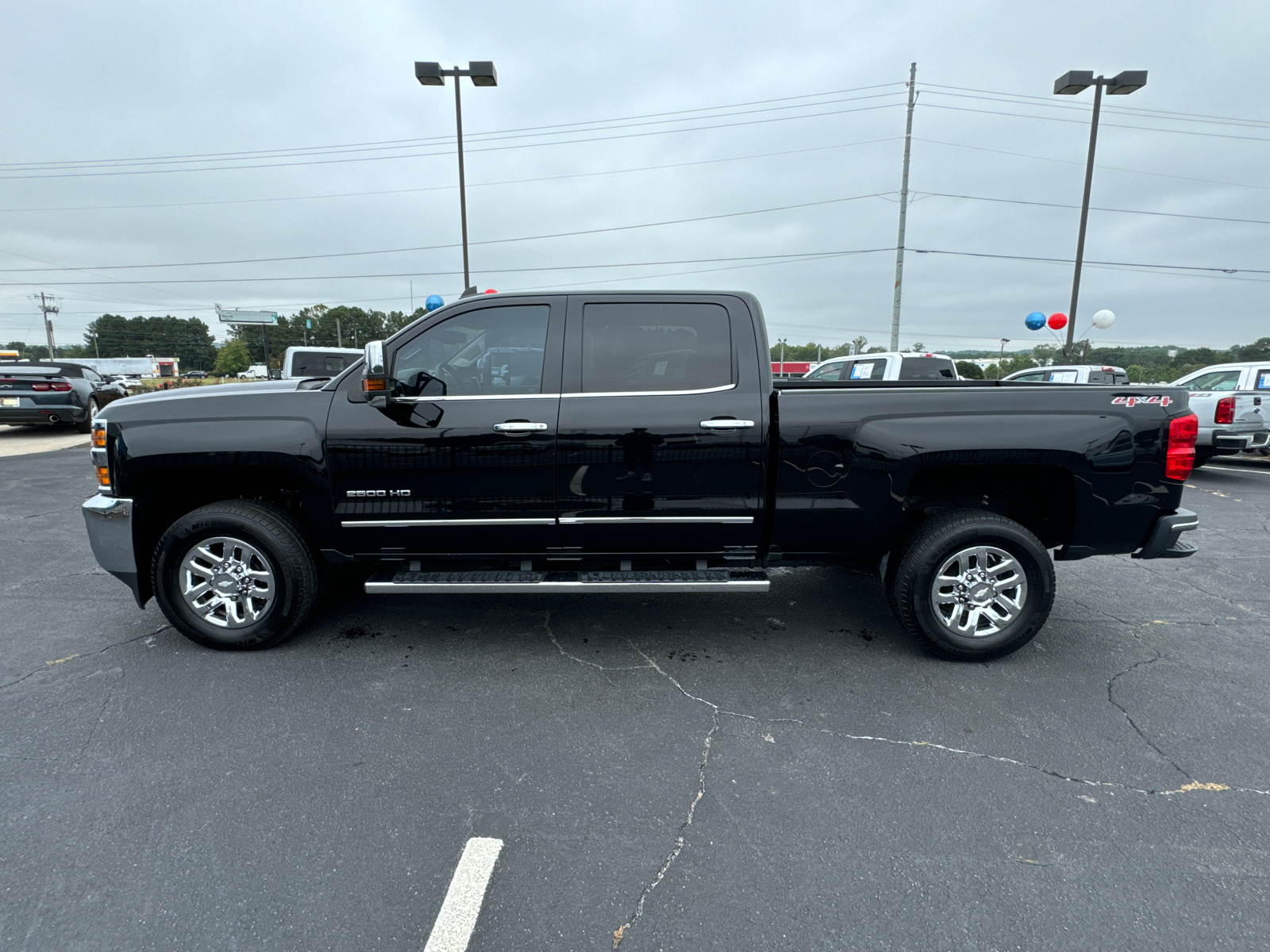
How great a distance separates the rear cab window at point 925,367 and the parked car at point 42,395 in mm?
15070

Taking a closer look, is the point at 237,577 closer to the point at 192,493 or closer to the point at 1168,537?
the point at 192,493

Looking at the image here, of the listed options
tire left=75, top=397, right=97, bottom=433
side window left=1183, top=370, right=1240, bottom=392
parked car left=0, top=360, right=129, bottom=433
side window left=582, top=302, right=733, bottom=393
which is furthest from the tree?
side window left=582, top=302, right=733, bottom=393

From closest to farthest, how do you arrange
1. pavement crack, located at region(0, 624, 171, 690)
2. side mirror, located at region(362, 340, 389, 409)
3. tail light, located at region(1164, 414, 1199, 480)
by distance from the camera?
side mirror, located at region(362, 340, 389, 409), pavement crack, located at region(0, 624, 171, 690), tail light, located at region(1164, 414, 1199, 480)

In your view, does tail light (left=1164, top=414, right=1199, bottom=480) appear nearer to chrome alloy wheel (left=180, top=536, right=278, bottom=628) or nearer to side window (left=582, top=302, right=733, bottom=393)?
side window (left=582, top=302, right=733, bottom=393)

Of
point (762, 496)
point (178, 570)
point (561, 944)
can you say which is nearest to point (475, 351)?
point (762, 496)

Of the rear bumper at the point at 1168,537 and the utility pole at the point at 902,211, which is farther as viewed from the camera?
the utility pole at the point at 902,211

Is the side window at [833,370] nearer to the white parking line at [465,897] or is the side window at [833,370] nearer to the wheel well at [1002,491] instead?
the wheel well at [1002,491]

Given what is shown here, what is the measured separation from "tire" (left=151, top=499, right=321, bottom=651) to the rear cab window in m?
11.4

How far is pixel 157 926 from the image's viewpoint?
6.35 ft

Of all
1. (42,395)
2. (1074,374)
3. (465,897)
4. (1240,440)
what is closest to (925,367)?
(1074,374)

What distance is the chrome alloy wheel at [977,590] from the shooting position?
3.63 metres

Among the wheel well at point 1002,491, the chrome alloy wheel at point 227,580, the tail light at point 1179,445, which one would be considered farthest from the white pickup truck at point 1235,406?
the chrome alloy wheel at point 227,580

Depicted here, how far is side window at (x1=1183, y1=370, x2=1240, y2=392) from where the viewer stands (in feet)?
35.9

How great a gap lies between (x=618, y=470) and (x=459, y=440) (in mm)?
873
